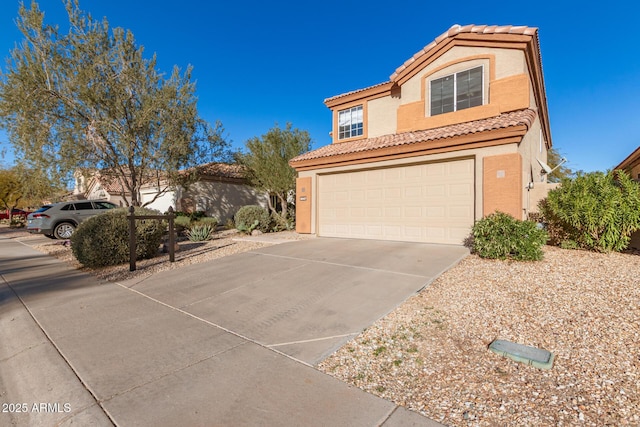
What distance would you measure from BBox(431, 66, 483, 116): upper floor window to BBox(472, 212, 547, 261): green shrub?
16.3 ft

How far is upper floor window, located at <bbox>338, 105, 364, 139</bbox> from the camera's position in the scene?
1323cm

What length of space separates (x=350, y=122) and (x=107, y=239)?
10344 millimetres

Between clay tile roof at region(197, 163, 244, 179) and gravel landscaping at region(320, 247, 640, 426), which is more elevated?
clay tile roof at region(197, 163, 244, 179)

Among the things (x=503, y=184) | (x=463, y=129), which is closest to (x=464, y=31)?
(x=463, y=129)

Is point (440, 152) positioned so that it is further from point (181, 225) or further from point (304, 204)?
point (181, 225)

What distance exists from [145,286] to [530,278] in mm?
7485

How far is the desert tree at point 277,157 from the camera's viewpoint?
16.0 metres

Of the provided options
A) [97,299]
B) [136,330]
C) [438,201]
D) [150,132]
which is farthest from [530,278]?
[150,132]

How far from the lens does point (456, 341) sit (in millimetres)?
3416

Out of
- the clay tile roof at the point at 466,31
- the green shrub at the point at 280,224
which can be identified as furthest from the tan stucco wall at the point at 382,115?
the green shrub at the point at 280,224

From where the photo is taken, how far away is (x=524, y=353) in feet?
9.91

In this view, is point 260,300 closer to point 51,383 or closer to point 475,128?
point 51,383

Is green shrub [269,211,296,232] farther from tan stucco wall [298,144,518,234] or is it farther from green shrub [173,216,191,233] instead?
tan stucco wall [298,144,518,234]

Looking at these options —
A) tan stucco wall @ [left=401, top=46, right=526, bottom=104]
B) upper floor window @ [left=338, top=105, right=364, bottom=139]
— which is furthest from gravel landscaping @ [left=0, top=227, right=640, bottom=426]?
upper floor window @ [left=338, top=105, right=364, bottom=139]
